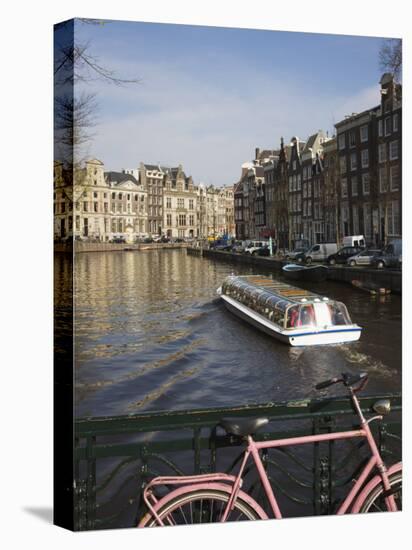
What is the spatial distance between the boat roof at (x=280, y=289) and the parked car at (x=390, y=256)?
739 mm

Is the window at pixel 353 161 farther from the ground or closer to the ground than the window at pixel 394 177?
farther from the ground

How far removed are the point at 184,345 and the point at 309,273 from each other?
1.52 m

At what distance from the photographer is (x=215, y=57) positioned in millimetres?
5746

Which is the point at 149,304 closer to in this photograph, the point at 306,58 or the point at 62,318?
the point at 62,318

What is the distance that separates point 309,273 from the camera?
658 cm

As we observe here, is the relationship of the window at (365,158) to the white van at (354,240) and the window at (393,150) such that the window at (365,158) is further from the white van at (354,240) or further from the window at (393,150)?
the white van at (354,240)

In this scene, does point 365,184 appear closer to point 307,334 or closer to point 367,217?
point 367,217

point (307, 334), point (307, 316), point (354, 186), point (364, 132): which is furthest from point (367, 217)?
point (307, 334)

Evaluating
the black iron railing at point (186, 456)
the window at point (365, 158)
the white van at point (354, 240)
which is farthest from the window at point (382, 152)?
the black iron railing at point (186, 456)

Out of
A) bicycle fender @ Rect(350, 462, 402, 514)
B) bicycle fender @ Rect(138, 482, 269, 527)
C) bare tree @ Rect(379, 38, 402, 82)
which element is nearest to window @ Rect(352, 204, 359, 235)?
bare tree @ Rect(379, 38, 402, 82)

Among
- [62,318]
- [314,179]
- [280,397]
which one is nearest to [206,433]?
[280,397]

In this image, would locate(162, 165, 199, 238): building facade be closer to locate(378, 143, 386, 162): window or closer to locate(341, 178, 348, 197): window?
locate(341, 178, 348, 197): window

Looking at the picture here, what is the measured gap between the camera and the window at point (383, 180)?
680 cm

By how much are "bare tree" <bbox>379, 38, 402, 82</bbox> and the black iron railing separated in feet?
9.59
